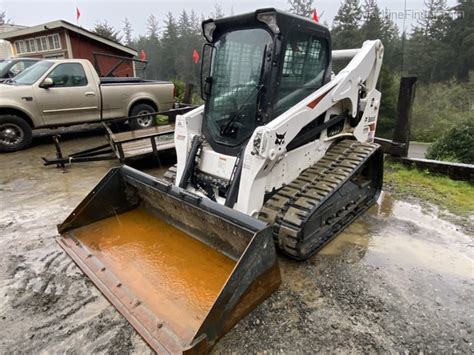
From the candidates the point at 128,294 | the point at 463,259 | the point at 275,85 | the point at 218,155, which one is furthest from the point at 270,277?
the point at 463,259

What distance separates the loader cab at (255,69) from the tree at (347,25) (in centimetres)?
3513

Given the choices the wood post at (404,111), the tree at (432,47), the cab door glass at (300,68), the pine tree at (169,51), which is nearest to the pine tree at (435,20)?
the tree at (432,47)

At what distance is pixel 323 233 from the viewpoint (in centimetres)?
345

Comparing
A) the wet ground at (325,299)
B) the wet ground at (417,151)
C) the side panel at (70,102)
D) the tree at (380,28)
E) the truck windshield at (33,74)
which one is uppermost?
the tree at (380,28)

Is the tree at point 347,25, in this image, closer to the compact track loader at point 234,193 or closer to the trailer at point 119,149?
the trailer at point 119,149

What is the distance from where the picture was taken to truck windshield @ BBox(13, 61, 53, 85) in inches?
286

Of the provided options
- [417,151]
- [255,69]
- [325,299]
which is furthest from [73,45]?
[417,151]

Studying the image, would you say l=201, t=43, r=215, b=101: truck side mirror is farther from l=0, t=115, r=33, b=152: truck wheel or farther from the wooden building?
the wooden building

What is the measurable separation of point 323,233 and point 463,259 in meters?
1.34

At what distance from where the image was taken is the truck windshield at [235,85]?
3270 millimetres

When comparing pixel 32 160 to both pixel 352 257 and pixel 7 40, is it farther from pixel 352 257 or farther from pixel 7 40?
pixel 7 40

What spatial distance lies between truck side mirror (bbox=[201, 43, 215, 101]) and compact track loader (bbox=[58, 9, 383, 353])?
0.04 feet

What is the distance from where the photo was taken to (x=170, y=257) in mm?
2840

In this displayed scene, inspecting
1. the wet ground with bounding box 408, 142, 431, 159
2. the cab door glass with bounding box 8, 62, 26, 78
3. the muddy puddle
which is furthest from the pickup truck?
the wet ground with bounding box 408, 142, 431, 159
